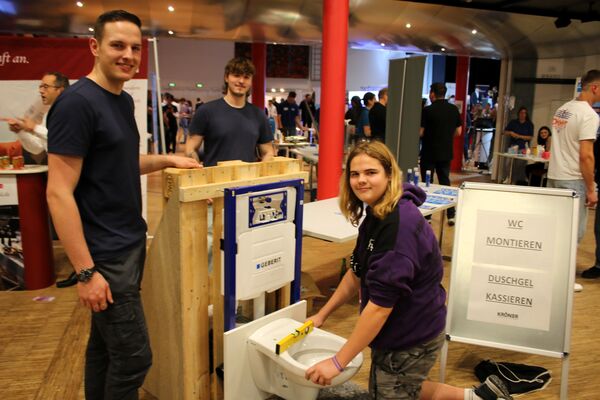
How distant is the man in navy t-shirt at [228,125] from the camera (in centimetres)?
283

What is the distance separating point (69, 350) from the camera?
2.86 metres

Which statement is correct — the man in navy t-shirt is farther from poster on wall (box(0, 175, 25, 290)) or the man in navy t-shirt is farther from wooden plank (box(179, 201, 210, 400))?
poster on wall (box(0, 175, 25, 290))

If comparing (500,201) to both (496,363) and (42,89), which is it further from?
(42,89)

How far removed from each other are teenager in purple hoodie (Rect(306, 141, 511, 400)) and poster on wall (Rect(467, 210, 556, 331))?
Answer: 2.44 ft

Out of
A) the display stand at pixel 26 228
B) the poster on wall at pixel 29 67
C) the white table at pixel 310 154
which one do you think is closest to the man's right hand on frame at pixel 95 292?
the display stand at pixel 26 228

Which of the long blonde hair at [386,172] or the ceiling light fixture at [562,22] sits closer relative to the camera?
the long blonde hair at [386,172]

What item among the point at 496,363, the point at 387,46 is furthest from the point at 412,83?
the point at 387,46

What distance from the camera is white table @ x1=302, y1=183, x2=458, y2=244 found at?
2.80 m

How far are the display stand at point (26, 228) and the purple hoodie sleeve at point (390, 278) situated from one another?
285cm

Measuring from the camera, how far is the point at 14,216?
3672 millimetres

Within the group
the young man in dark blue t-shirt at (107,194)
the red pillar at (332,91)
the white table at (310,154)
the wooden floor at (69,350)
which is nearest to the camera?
the young man in dark blue t-shirt at (107,194)

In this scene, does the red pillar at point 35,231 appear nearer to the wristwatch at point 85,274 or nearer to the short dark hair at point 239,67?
the short dark hair at point 239,67

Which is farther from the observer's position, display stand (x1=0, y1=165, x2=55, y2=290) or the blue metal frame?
display stand (x1=0, y1=165, x2=55, y2=290)

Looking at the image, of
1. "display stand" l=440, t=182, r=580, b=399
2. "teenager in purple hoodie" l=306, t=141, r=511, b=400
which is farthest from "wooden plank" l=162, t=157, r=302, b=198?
"display stand" l=440, t=182, r=580, b=399
